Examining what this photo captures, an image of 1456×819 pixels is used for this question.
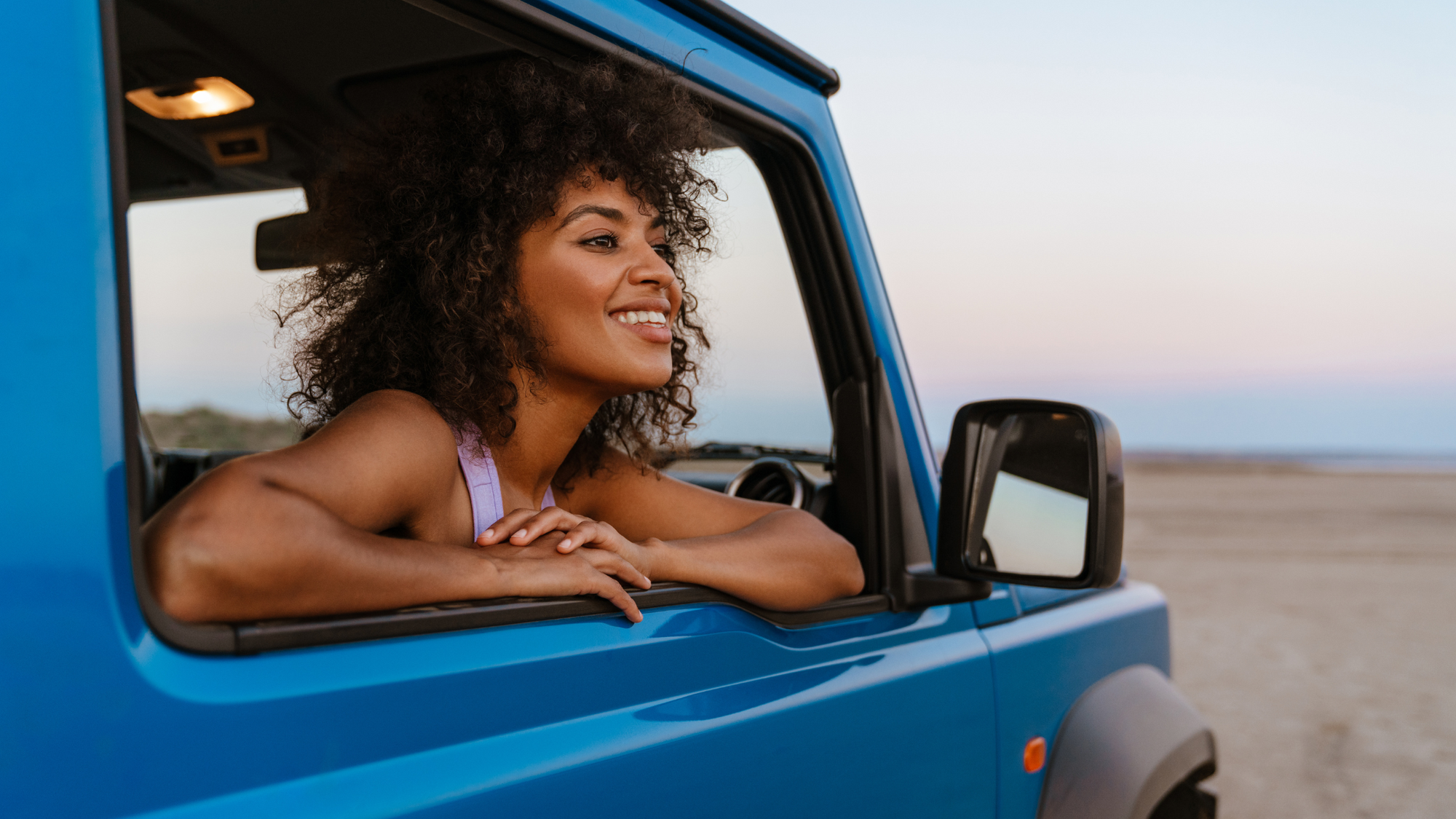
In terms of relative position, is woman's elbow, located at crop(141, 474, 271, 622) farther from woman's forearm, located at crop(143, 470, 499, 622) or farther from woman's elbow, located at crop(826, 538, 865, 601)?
woman's elbow, located at crop(826, 538, 865, 601)

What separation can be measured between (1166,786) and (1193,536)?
44.3 feet

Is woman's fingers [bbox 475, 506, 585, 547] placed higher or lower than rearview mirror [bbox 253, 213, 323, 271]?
lower

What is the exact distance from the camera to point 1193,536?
14.4 m

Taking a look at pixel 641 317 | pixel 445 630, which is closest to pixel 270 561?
pixel 445 630

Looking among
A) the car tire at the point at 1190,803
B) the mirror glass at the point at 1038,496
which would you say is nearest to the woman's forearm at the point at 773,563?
the mirror glass at the point at 1038,496

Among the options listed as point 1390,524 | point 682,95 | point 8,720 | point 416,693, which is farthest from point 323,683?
point 1390,524

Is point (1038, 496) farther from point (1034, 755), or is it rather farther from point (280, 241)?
point (280, 241)

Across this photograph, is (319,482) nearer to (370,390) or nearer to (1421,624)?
(370,390)

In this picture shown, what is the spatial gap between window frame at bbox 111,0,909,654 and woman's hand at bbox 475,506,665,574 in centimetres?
5

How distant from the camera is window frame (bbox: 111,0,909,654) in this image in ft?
2.82

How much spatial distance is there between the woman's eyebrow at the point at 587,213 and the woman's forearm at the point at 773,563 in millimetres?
566

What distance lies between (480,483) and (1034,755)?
1.21 m

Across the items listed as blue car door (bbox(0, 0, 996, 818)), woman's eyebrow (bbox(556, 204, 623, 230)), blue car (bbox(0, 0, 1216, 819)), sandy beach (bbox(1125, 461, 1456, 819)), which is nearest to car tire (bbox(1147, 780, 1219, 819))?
blue car (bbox(0, 0, 1216, 819))

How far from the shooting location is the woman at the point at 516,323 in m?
1.39
